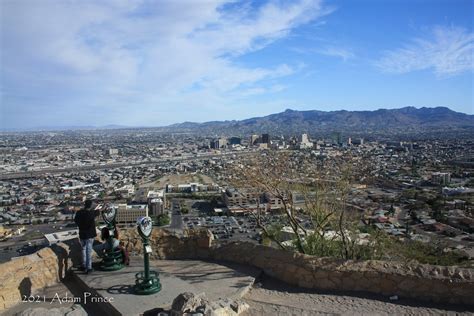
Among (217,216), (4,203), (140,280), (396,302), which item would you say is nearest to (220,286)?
(140,280)

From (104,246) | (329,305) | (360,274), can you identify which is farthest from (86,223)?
(360,274)

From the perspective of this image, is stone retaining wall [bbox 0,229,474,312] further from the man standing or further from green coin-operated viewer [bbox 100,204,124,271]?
green coin-operated viewer [bbox 100,204,124,271]

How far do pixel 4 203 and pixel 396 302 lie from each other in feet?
140

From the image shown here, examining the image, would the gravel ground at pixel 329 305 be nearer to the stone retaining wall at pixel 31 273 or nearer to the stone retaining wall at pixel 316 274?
the stone retaining wall at pixel 316 274

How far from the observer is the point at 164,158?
3253 inches

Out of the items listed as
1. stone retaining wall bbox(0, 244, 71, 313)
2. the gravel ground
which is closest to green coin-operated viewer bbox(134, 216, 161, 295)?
the gravel ground

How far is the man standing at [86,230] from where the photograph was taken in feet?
19.4

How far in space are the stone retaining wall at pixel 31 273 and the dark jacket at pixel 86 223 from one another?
0.52 meters

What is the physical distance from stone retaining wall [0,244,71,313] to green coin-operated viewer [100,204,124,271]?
604 mm

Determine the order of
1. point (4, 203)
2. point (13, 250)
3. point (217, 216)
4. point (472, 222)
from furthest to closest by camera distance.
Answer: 1. point (4, 203)
2. point (217, 216)
3. point (472, 222)
4. point (13, 250)

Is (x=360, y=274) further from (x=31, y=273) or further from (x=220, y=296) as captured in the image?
(x=31, y=273)

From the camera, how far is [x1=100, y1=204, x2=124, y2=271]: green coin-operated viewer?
607cm

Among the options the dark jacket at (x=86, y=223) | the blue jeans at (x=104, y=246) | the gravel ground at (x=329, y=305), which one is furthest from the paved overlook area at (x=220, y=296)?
the dark jacket at (x=86, y=223)

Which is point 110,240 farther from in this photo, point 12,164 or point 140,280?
point 12,164
